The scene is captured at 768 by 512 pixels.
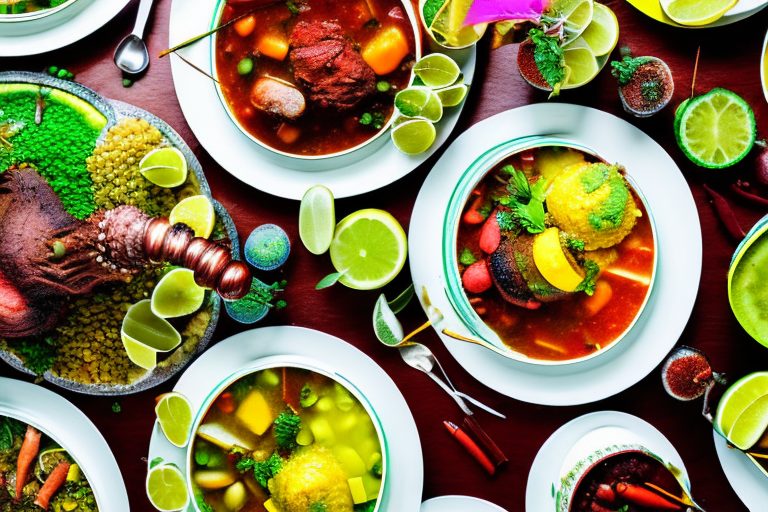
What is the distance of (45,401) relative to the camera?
2.59 meters

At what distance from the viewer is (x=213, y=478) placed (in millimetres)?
2459

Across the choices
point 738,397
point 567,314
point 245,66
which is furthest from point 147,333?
point 738,397

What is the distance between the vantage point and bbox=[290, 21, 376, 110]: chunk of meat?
8.02 feet

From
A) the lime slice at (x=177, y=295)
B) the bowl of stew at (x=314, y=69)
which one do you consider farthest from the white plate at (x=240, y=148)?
the lime slice at (x=177, y=295)

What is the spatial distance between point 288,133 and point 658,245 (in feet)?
4.68

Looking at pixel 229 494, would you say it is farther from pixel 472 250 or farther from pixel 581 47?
pixel 581 47

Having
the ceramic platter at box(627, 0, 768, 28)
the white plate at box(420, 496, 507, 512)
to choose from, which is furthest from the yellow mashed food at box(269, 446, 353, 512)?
the ceramic platter at box(627, 0, 768, 28)

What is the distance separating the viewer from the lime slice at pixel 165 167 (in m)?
2.37

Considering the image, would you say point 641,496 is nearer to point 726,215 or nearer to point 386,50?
point 726,215

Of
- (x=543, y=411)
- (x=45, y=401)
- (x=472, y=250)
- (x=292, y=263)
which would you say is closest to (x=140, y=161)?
(x=292, y=263)

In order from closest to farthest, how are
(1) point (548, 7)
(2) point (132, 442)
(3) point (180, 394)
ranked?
(1) point (548, 7), (3) point (180, 394), (2) point (132, 442)

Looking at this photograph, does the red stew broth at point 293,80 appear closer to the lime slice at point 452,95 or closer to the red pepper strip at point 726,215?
the lime slice at point 452,95

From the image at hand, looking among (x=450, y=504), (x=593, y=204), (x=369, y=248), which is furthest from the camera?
(x=450, y=504)

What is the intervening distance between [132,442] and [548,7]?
230cm
